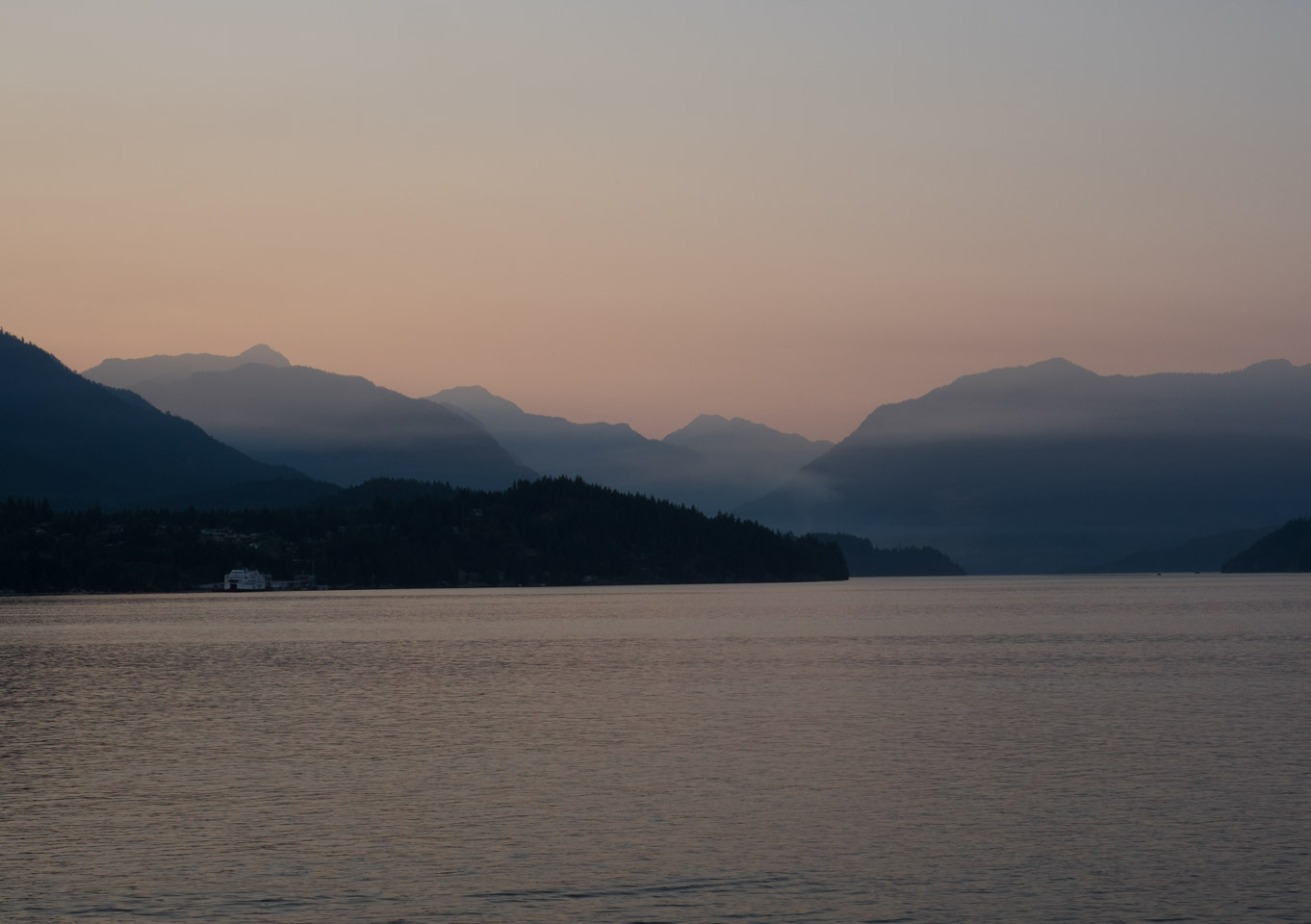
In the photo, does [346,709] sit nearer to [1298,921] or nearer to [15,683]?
[15,683]

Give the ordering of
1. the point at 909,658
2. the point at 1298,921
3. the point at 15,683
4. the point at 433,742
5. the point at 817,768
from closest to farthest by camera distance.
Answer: the point at 1298,921 → the point at 817,768 → the point at 433,742 → the point at 15,683 → the point at 909,658

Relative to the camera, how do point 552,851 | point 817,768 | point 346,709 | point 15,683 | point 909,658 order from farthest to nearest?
1. point 909,658
2. point 15,683
3. point 346,709
4. point 817,768
5. point 552,851

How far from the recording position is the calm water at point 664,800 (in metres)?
46.6

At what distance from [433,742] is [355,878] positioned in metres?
34.7

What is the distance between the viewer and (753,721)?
9181 centimetres

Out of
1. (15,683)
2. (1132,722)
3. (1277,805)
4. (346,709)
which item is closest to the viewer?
(1277,805)

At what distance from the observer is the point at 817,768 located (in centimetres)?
7175

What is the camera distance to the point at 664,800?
63625 millimetres

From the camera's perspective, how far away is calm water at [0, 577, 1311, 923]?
1833 inches

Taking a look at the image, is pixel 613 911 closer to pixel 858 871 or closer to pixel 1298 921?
pixel 858 871

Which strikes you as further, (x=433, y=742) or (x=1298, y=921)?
(x=433, y=742)

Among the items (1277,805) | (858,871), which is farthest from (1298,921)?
(1277,805)

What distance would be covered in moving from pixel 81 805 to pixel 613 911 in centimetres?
3164

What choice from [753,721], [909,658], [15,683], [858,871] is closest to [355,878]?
[858,871]
